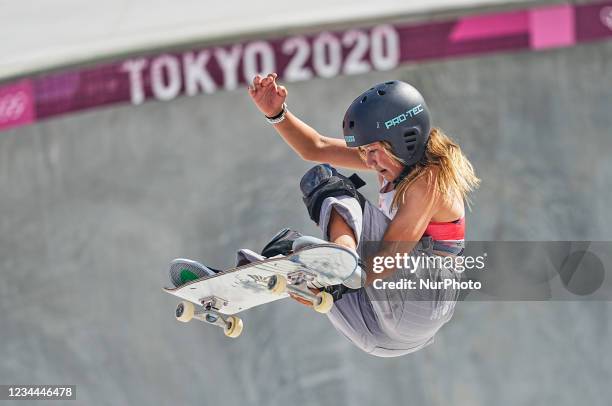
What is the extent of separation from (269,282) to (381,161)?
1.03 metres

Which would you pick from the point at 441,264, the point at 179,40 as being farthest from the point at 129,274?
the point at 441,264

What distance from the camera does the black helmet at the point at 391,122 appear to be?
751 cm

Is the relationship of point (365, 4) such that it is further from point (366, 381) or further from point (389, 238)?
point (389, 238)

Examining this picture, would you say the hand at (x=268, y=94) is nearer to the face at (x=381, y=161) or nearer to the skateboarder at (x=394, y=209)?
the skateboarder at (x=394, y=209)

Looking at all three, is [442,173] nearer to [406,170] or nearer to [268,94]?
[406,170]

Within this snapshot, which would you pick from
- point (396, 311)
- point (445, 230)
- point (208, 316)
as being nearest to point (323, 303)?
point (396, 311)

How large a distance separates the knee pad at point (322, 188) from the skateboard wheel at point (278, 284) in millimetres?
397

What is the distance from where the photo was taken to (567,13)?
13.1 meters

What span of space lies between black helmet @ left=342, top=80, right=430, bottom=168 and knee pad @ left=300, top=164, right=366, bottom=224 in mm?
289

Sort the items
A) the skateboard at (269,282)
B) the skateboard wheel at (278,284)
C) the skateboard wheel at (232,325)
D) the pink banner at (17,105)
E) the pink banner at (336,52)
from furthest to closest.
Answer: the pink banner at (17,105)
the pink banner at (336,52)
the skateboard wheel at (232,325)
the skateboard wheel at (278,284)
the skateboard at (269,282)

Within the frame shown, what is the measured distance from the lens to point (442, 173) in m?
7.58

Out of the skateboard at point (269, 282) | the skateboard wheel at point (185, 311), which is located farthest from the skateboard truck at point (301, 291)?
the skateboard wheel at point (185, 311)

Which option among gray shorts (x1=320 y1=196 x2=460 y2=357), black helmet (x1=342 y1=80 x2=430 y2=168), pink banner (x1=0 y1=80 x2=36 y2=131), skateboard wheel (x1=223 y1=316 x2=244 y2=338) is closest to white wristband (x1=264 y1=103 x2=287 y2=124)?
black helmet (x1=342 y1=80 x2=430 y2=168)

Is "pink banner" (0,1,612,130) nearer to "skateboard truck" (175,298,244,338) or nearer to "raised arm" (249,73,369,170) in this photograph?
"raised arm" (249,73,369,170)
